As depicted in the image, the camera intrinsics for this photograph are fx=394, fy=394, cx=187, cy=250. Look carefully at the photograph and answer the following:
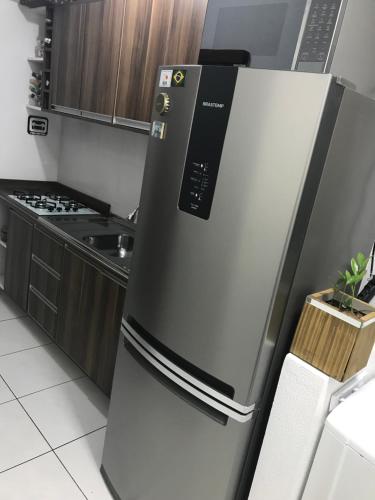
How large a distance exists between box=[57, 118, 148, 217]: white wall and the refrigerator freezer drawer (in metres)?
1.39

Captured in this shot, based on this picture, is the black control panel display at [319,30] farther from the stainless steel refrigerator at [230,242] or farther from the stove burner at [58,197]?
Answer: the stove burner at [58,197]

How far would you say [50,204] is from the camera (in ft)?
9.13

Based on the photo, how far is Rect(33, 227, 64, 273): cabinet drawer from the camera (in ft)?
7.59

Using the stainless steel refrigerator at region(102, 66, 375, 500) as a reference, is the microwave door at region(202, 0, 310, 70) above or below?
above

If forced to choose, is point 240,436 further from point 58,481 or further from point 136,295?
point 58,481

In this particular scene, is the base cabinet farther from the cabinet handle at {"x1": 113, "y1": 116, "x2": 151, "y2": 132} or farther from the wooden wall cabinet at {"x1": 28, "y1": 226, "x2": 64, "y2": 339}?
the cabinet handle at {"x1": 113, "y1": 116, "x2": 151, "y2": 132}

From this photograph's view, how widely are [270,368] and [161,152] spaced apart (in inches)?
29.4

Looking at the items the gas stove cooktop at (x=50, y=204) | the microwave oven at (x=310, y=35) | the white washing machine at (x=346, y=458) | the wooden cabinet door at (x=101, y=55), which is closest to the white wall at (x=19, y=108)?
the gas stove cooktop at (x=50, y=204)

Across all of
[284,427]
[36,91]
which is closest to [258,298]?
[284,427]

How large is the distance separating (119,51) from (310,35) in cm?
124

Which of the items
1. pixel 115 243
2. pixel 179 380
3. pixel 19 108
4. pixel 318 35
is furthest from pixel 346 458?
pixel 19 108

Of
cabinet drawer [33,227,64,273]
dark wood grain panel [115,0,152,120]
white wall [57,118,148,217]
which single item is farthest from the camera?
white wall [57,118,148,217]

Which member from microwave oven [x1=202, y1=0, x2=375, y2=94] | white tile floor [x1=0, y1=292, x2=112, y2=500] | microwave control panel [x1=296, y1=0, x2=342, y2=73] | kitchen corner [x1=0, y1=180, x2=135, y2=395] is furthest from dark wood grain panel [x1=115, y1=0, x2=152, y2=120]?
white tile floor [x1=0, y1=292, x2=112, y2=500]

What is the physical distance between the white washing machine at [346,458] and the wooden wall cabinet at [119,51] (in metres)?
1.43
